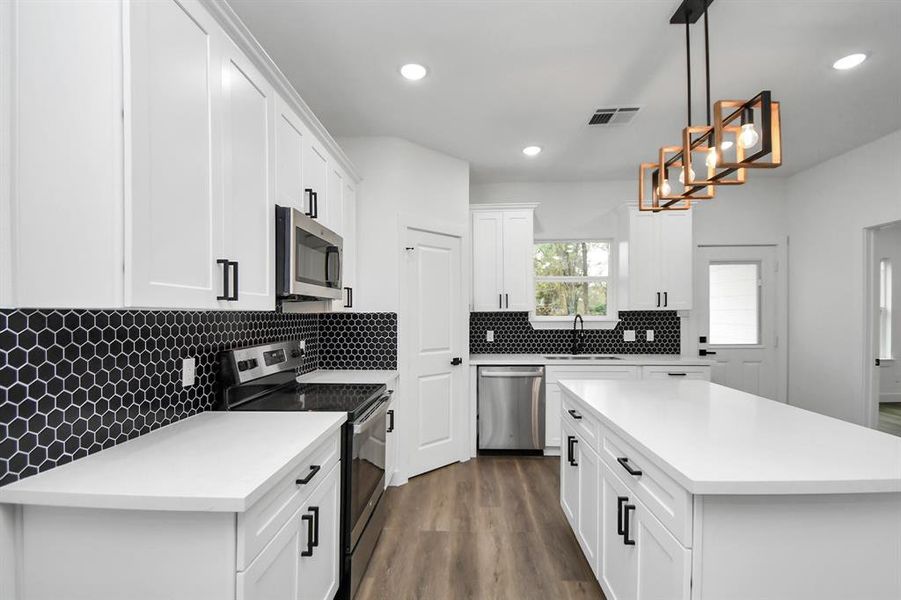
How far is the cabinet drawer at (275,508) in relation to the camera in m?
1.03

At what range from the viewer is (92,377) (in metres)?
1.31

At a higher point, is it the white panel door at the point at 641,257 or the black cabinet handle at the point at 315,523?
the white panel door at the point at 641,257

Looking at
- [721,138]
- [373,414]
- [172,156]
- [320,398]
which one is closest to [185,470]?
[172,156]

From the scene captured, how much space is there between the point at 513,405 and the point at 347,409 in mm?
2309

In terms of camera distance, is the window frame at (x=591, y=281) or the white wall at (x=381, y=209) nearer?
the white wall at (x=381, y=209)

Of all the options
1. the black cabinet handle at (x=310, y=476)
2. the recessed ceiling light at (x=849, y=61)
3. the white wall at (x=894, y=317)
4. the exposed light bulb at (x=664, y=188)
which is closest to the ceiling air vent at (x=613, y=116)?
the exposed light bulb at (x=664, y=188)

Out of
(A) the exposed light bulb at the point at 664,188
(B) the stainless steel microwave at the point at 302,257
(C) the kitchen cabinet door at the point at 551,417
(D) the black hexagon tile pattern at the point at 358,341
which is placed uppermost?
(A) the exposed light bulb at the point at 664,188

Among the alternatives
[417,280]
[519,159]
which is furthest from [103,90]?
[519,159]

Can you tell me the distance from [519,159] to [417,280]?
155 cm

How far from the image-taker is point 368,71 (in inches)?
96.9

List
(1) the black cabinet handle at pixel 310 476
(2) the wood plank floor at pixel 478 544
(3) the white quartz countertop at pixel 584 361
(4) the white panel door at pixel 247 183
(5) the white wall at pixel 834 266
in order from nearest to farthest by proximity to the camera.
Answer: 1. (1) the black cabinet handle at pixel 310 476
2. (4) the white panel door at pixel 247 183
3. (2) the wood plank floor at pixel 478 544
4. (5) the white wall at pixel 834 266
5. (3) the white quartz countertop at pixel 584 361

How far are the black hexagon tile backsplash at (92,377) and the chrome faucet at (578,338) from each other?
11.1 feet

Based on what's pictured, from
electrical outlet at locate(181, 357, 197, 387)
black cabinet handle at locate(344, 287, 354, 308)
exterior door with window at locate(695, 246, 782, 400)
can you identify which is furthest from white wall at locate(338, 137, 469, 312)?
exterior door with window at locate(695, 246, 782, 400)

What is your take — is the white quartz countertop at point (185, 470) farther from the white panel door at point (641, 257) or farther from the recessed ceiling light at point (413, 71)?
the white panel door at point (641, 257)
